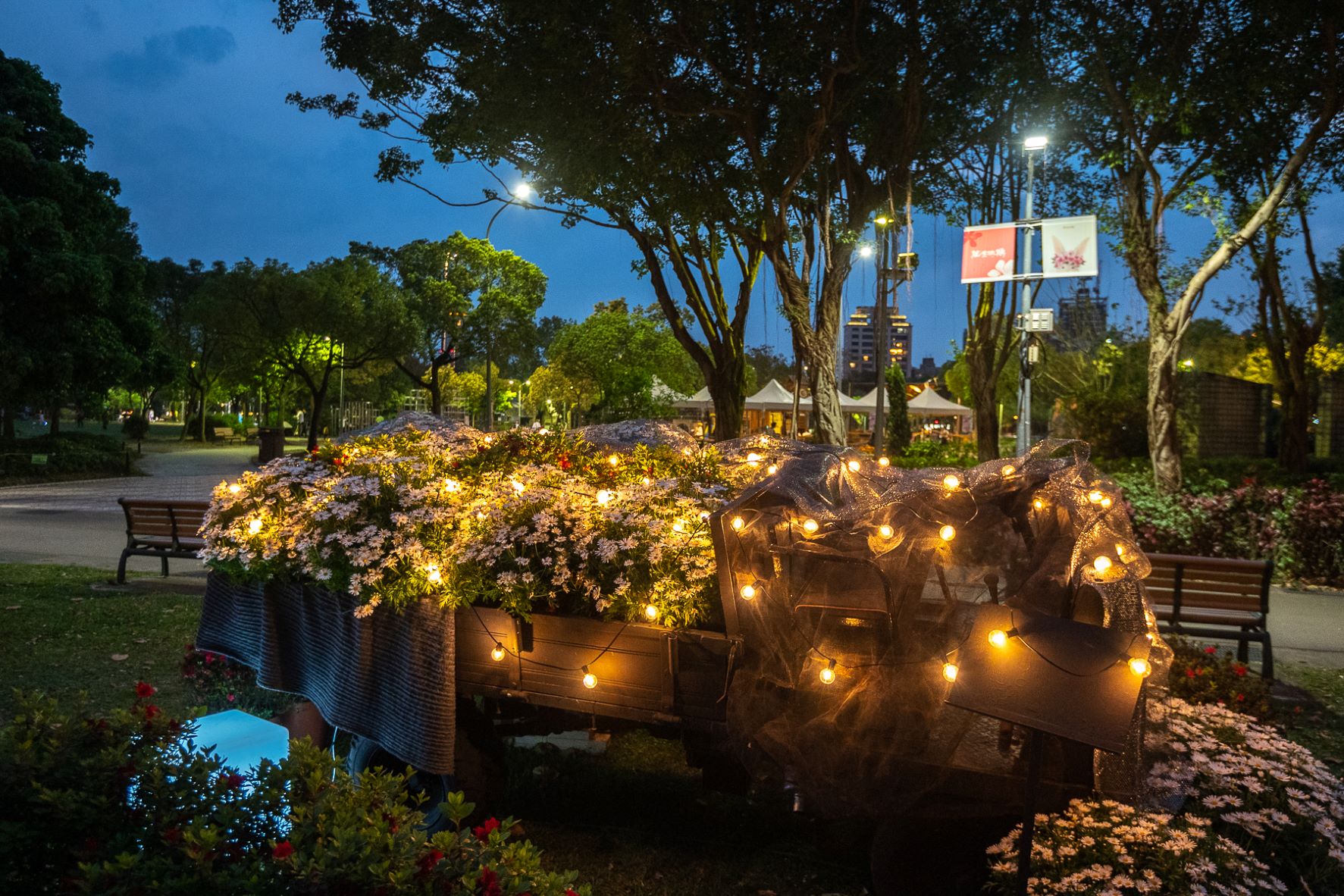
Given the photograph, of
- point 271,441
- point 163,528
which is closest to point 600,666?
point 163,528

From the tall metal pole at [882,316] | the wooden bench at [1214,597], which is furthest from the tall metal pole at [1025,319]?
the wooden bench at [1214,597]

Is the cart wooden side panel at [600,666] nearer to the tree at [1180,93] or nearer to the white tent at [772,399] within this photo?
the tree at [1180,93]

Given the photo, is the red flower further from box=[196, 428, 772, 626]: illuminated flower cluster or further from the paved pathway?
the paved pathway

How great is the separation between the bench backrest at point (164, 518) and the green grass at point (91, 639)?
734 mm

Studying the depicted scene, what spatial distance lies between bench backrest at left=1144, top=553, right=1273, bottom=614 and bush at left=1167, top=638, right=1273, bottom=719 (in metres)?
1.51

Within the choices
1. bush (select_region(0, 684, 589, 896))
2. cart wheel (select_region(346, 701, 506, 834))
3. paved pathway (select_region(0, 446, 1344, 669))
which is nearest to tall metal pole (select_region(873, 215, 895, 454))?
paved pathway (select_region(0, 446, 1344, 669))

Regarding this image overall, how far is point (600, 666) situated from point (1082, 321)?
46.0 metres

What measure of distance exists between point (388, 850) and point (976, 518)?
2502 mm

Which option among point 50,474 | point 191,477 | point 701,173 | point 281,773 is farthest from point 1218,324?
point 281,773

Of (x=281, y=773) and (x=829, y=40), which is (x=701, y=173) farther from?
(x=281, y=773)

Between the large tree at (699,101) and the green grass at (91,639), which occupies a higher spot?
the large tree at (699,101)

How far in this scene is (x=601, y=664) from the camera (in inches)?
142

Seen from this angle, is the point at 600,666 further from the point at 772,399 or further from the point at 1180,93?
the point at 772,399

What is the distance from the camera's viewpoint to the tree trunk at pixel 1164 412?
41.2ft
